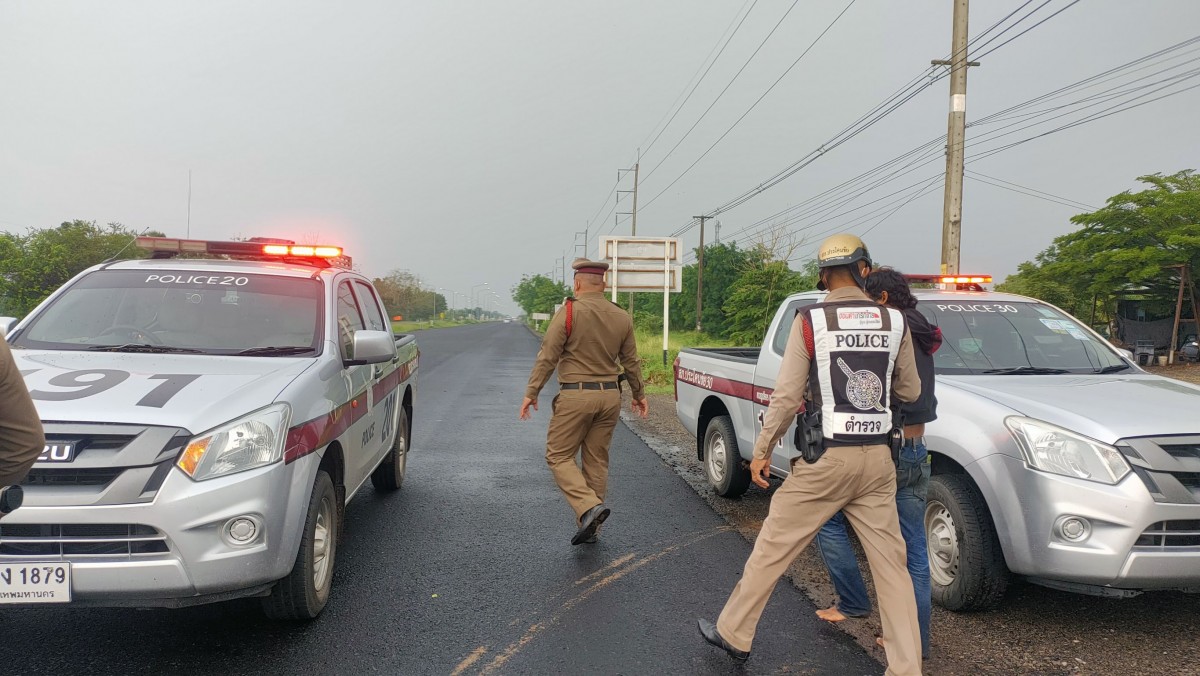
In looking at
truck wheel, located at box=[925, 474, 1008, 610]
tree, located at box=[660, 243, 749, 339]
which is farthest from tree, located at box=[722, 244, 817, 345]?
tree, located at box=[660, 243, 749, 339]

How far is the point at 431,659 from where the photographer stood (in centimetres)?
354

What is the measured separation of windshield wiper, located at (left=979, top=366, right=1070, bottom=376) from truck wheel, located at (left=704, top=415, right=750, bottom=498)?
7.03 feet

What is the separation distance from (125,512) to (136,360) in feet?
4.06

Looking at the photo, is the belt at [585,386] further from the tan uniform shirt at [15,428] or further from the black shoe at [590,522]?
the tan uniform shirt at [15,428]

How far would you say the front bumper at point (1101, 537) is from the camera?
356cm

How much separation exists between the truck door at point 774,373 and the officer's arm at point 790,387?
211 cm

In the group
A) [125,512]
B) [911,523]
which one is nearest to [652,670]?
[911,523]

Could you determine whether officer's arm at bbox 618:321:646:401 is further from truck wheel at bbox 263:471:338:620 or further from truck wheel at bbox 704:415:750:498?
truck wheel at bbox 263:471:338:620

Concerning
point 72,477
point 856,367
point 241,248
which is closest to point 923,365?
point 856,367

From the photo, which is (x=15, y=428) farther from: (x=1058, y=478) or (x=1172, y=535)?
(x=1172, y=535)

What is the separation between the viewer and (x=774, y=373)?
570 cm

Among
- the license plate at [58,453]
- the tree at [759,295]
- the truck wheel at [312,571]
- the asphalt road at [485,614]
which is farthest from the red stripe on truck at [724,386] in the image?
the tree at [759,295]

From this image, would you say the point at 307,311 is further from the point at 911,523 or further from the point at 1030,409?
the point at 1030,409

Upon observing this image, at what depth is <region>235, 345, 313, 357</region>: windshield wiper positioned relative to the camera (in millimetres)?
4441
